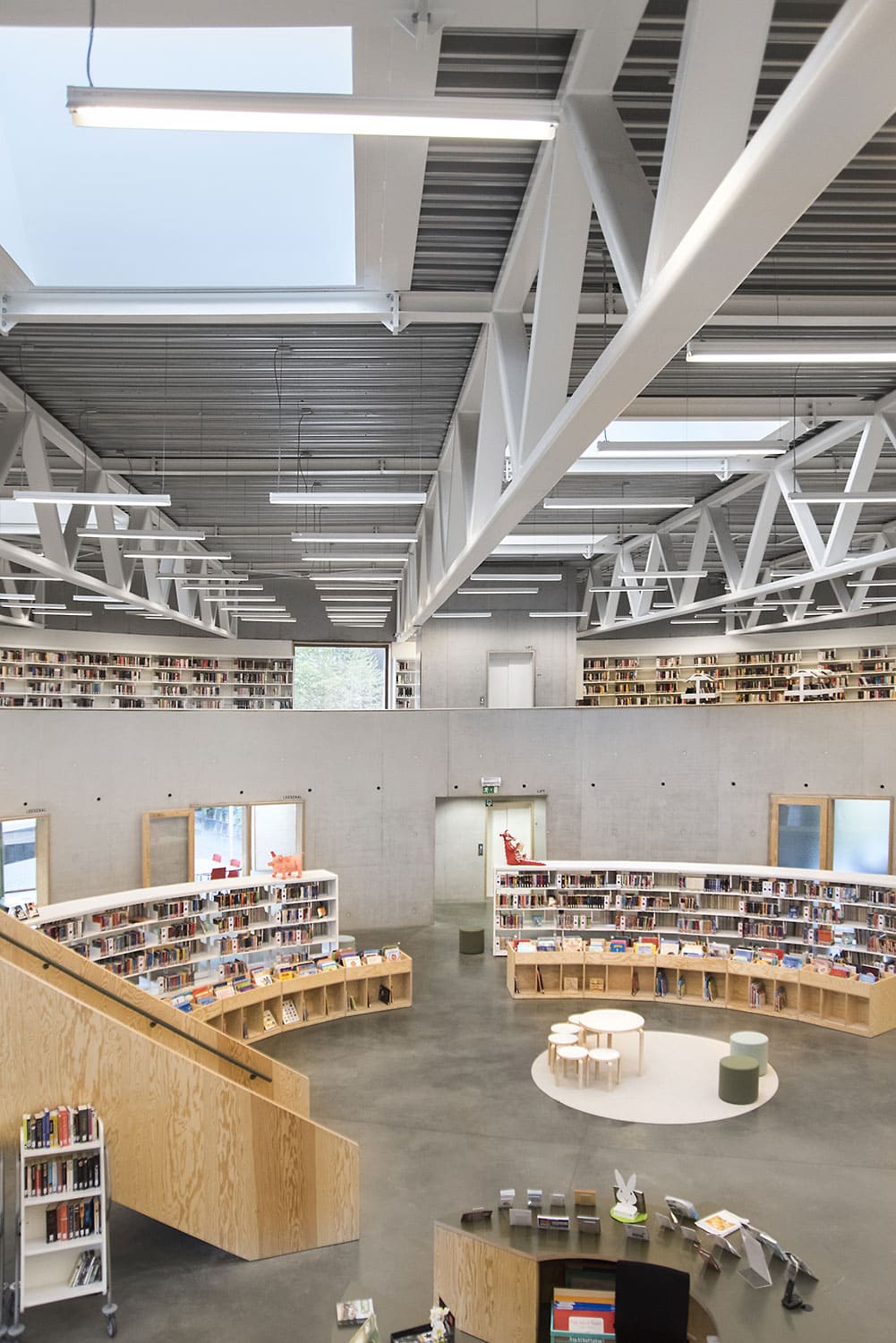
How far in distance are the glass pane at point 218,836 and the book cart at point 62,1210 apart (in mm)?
8938

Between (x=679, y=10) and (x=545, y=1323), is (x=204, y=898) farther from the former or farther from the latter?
(x=679, y=10)

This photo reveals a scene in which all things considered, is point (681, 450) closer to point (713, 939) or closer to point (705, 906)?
point (705, 906)

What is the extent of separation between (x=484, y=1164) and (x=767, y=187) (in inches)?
303

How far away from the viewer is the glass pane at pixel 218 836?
15242 mm

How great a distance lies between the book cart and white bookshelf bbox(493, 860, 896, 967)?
7734 millimetres

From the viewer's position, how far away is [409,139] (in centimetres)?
394

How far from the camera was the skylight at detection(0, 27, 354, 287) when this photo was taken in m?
4.79

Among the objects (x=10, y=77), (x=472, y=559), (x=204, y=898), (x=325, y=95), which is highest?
(x=10, y=77)

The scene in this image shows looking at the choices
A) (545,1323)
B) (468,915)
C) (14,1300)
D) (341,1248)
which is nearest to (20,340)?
(14,1300)

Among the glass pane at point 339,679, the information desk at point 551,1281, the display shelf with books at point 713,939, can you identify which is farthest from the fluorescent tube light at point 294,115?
the glass pane at point 339,679

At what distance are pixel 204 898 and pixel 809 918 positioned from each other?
795cm

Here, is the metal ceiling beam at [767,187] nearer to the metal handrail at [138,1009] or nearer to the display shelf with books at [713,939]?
the metal handrail at [138,1009]

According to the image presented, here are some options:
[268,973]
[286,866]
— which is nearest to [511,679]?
[286,866]

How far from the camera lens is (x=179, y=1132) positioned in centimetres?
650
